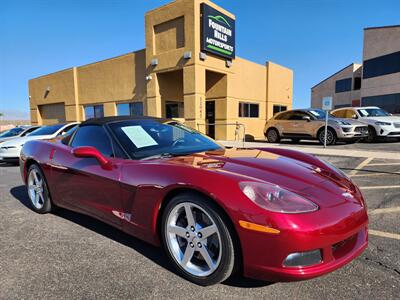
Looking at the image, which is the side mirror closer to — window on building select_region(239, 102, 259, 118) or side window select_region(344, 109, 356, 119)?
side window select_region(344, 109, 356, 119)

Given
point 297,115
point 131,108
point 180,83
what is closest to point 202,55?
point 180,83

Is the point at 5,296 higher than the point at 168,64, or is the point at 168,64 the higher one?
the point at 168,64

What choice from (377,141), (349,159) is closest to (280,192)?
(349,159)

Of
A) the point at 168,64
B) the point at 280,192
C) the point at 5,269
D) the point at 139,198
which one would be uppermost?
the point at 168,64

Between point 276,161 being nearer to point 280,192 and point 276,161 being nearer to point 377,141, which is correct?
point 280,192

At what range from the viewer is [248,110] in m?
18.9

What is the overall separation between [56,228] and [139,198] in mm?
1648

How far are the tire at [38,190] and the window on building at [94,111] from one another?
54.9 ft

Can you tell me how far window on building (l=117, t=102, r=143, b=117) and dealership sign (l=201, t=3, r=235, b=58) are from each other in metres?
5.57

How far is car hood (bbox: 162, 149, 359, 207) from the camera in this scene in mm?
2281

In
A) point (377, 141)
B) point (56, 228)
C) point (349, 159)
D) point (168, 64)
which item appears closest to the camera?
point (56, 228)

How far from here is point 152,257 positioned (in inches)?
Answer: 111

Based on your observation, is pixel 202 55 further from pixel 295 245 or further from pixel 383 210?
pixel 295 245

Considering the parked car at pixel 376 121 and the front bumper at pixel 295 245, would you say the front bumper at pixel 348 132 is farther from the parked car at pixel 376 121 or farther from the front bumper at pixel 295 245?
the front bumper at pixel 295 245
